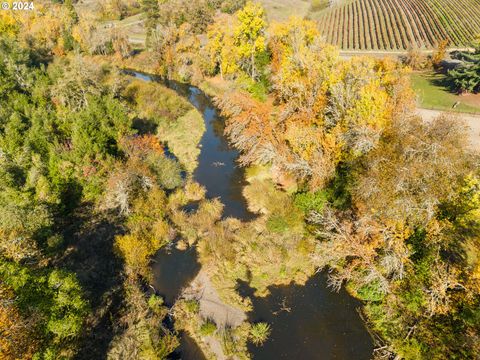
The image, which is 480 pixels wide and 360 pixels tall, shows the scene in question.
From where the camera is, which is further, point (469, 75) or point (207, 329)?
point (469, 75)

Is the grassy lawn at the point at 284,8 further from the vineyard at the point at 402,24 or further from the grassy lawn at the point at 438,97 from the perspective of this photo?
the grassy lawn at the point at 438,97

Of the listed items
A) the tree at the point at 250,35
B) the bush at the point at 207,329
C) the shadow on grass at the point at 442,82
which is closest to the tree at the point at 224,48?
the tree at the point at 250,35

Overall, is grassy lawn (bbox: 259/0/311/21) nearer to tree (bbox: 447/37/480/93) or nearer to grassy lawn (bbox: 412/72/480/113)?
grassy lawn (bbox: 412/72/480/113)

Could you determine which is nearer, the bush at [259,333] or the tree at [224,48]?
the bush at [259,333]

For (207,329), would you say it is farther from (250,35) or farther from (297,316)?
(250,35)

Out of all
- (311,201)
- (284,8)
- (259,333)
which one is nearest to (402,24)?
(284,8)

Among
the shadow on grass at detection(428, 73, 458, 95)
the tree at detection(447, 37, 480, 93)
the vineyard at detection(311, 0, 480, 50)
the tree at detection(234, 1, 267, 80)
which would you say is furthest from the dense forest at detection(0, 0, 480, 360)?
the vineyard at detection(311, 0, 480, 50)
